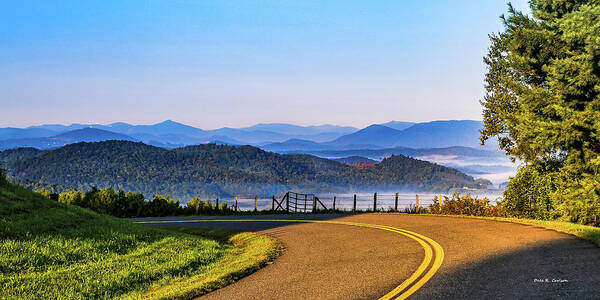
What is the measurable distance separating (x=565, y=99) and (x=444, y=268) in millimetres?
13691

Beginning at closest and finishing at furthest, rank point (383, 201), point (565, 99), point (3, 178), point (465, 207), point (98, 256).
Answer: point (98, 256)
point (3, 178)
point (565, 99)
point (465, 207)
point (383, 201)

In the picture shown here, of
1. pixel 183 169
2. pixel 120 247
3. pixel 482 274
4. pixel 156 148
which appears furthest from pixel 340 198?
pixel 156 148

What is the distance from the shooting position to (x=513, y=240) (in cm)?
1283

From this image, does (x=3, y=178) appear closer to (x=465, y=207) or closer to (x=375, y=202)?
(x=465, y=207)

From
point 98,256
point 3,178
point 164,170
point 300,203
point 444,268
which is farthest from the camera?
point 164,170

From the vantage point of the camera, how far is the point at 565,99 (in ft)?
62.7

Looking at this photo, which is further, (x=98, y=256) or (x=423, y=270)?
(x=98, y=256)

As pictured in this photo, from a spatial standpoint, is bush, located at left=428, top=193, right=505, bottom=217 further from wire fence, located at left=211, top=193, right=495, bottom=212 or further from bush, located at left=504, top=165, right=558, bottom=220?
bush, located at left=504, top=165, right=558, bottom=220

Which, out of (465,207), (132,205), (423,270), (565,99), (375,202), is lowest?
(132,205)

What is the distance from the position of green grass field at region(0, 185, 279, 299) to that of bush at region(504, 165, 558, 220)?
11955 millimetres

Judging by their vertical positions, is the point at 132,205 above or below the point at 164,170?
below

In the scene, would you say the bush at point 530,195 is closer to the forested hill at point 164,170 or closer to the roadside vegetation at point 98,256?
the roadside vegetation at point 98,256

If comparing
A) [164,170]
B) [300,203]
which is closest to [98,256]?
[300,203]

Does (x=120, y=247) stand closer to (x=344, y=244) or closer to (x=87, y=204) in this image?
(x=344, y=244)
